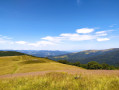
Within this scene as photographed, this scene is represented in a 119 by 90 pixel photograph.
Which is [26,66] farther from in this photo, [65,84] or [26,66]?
[65,84]

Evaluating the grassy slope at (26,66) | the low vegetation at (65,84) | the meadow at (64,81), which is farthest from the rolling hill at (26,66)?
the low vegetation at (65,84)

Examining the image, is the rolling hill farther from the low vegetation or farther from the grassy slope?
the low vegetation

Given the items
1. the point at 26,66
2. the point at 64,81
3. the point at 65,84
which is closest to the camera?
the point at 65,84

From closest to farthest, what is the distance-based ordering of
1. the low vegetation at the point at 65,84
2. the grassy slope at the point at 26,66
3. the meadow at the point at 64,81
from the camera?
the low vegetation at the point at 65,84 < the meadow at the point at 64,81 < the grassy slope at the point at 26,66

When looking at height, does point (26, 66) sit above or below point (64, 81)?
below

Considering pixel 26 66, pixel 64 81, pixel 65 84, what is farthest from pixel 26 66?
pixel 65 84

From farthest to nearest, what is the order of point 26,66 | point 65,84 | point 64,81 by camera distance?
point 26,66 → point 64,81 → point 65,84

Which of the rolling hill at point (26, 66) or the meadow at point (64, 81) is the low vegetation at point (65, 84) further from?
the rolling hill at point (26, 66)

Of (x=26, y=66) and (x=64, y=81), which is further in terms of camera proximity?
(x=26, y=66)

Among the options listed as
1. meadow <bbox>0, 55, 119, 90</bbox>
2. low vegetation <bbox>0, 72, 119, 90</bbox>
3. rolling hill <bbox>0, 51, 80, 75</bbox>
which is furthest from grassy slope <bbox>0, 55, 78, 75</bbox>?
low vegetation <bbox>0, 72, 119, 90</bbox>

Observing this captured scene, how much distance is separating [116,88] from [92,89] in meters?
1.33

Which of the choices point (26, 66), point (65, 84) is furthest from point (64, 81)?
point (26, 66)

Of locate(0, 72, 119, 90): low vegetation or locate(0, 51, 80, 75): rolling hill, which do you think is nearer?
locate(0, 72, 119, 90): low vegetation

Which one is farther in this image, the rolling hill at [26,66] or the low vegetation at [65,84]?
the rolling hill at [26,66]
